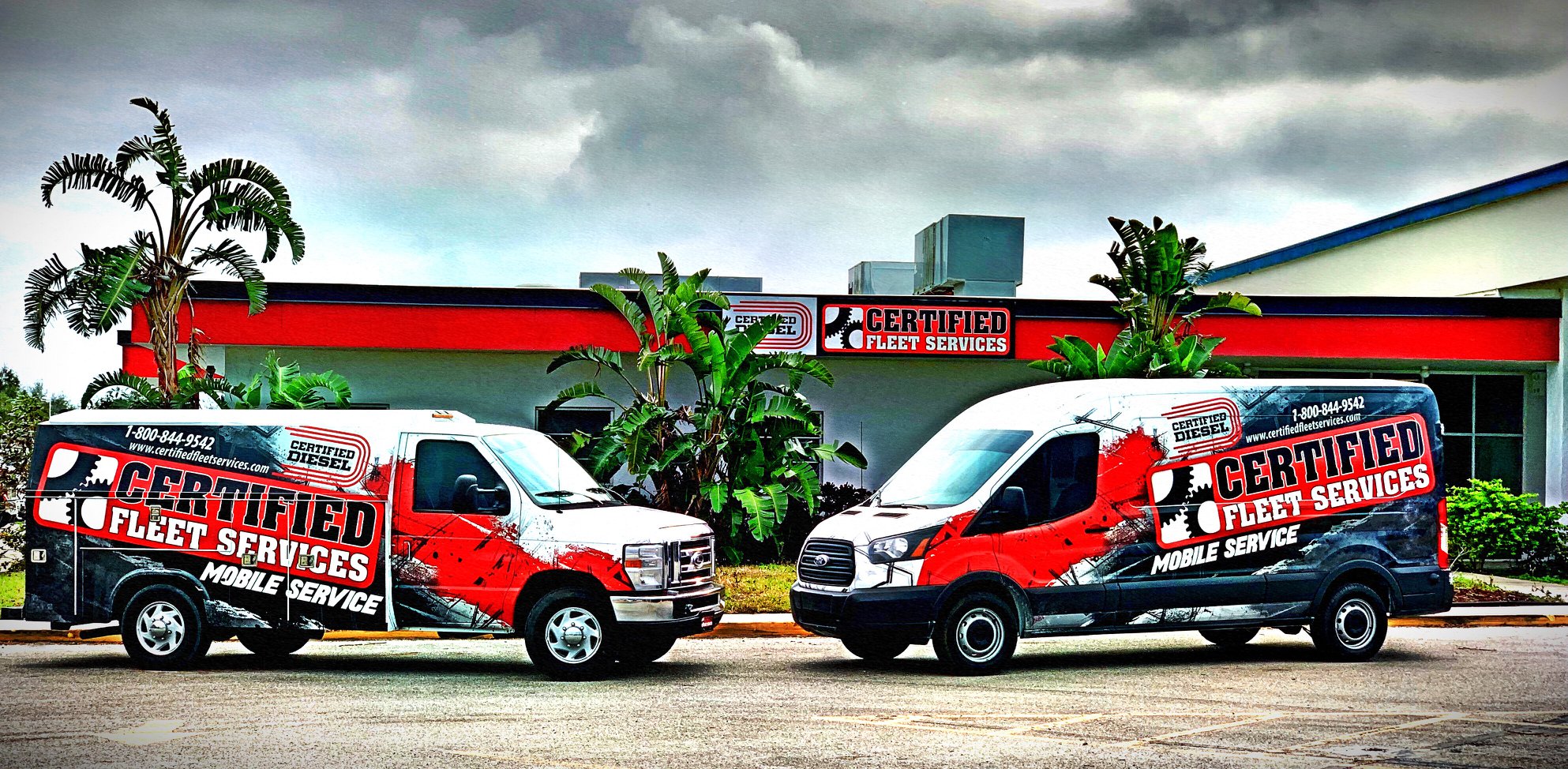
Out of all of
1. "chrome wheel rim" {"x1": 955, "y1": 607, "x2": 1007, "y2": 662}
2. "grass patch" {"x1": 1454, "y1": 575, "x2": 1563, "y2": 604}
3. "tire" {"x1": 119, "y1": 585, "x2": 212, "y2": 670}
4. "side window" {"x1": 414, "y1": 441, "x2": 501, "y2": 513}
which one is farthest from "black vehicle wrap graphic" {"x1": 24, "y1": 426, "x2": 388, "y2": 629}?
"grass patch" {"x1": 1454, "y1": 575, "x2": 1563, "y2": 604}

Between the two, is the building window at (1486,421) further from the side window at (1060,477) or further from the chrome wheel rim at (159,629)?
the chrome wheel rim at (159,629)

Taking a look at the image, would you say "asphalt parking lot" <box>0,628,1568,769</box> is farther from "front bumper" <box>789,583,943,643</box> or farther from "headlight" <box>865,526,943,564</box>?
"headlight" <box>865,526,943,564</box>

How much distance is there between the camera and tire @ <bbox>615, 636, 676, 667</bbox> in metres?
11.4

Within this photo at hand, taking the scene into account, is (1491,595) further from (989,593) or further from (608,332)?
(608,332)

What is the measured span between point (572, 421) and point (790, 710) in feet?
45.0

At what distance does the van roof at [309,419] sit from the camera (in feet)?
38.4

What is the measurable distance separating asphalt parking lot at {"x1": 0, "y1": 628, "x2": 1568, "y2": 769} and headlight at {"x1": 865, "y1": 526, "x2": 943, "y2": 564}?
0.97 meters

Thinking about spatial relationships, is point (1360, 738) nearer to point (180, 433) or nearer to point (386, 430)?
point (386, 430)

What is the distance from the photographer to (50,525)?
11.7 meters

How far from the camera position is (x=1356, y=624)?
1270cm

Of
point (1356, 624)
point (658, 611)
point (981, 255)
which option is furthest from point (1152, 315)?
point (658, 611)

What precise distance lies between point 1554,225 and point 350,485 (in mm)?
20837

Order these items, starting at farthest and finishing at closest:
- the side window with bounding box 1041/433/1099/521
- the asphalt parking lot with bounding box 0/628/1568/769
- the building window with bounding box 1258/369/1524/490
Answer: the building window with bounding box 1258/369/1524/490
the side window with bounding box 1041/433/1099/521
the asphalt parking lot with bounding box 0/628/1568/769

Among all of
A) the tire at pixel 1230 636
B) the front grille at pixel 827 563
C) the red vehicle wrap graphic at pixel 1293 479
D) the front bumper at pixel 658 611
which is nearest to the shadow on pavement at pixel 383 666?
the front bumper at pixel 658 611
